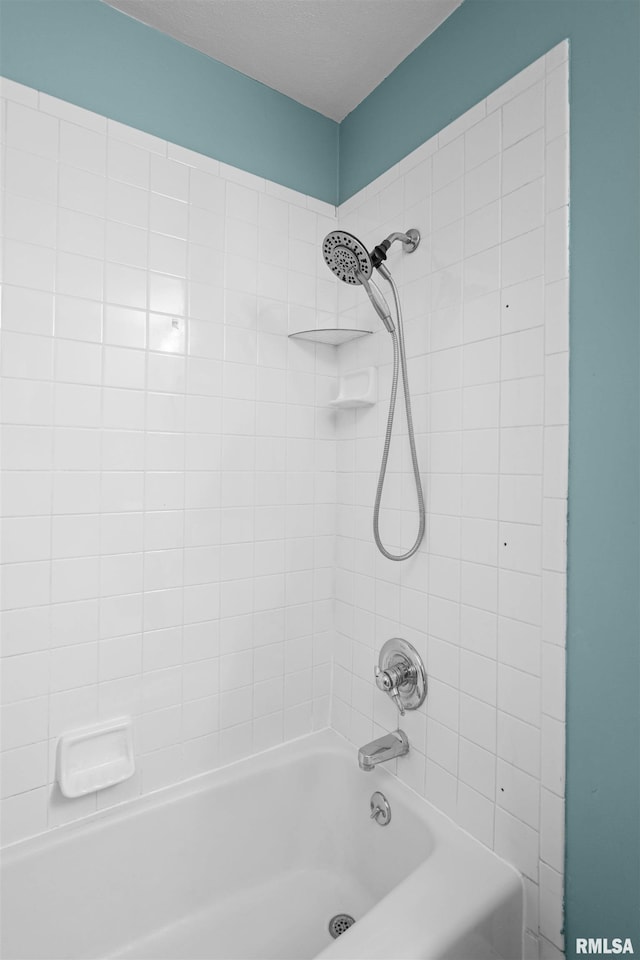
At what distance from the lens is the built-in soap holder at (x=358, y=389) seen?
1.58 metres

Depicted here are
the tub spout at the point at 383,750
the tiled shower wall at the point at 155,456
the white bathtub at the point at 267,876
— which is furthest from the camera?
the tub spout at the point at 383,750

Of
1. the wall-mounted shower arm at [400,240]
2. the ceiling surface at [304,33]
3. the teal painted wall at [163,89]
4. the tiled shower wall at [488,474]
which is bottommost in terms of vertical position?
the tiled shower wall at [488,474]

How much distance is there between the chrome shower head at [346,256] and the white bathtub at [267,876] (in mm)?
1448

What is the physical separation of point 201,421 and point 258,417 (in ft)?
0.63

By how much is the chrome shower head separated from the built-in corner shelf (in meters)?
0.22

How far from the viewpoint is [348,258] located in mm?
1294

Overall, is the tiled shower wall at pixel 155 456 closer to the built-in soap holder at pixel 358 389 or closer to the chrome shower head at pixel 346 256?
the built-in soap holder at pixel 358 389

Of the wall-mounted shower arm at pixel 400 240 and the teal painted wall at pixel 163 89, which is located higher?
the teal painted wall at pixel 163 89

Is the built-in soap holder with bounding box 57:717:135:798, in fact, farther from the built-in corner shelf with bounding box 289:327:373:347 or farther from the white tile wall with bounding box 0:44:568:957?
the built-in corner shelf with bounding box 289:327:373:347

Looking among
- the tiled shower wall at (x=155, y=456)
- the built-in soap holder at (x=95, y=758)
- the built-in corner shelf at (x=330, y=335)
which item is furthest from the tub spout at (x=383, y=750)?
the built-in corner shelf at (x=330, y=335)

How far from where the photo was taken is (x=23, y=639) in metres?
1.24

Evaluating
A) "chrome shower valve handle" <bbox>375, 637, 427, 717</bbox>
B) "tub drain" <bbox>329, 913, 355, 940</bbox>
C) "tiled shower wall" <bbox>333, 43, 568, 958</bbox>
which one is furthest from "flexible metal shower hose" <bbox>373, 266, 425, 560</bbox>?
"tub drain" <bbox>329, 913, 355, 940</bbox>

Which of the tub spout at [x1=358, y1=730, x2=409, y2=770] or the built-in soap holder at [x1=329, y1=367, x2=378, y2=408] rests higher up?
the built-in soap holder at [x1=329, y1=367, x2=378, y2=408]

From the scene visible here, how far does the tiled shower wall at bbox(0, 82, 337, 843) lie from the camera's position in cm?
124
